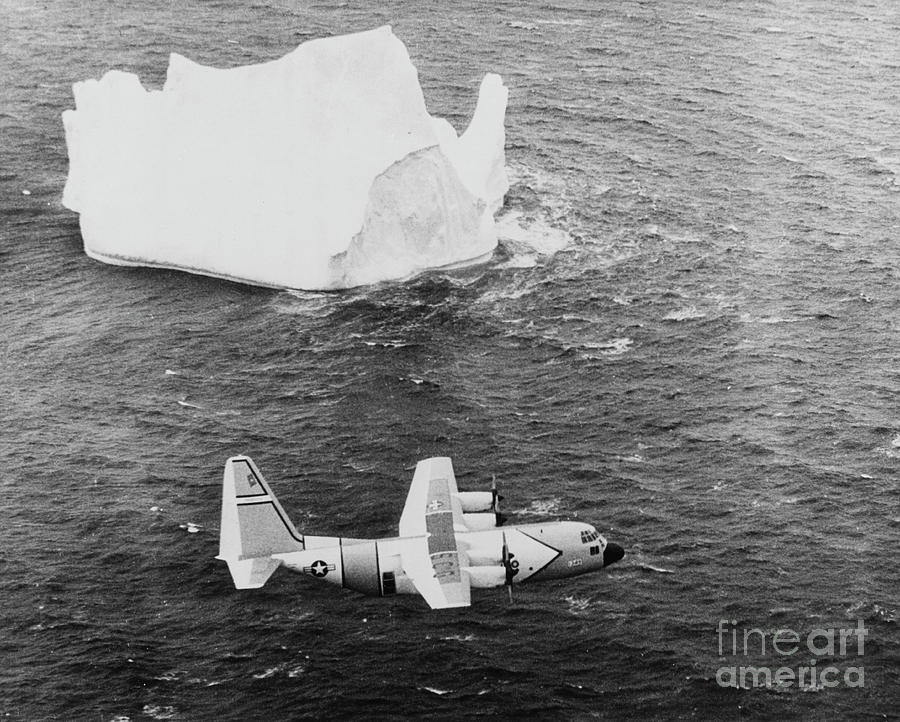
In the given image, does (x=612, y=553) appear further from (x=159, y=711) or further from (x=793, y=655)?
(x=159, y=711)

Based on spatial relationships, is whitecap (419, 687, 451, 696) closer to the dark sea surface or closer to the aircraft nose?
the dark sea surface

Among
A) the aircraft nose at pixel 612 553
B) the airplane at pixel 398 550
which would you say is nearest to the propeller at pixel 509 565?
the airplane at pixel 398 550

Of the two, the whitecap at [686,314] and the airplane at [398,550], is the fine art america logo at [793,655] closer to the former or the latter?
the airplane at [398,550]

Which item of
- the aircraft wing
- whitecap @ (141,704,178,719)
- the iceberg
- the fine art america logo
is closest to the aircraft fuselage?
the aircraft wing

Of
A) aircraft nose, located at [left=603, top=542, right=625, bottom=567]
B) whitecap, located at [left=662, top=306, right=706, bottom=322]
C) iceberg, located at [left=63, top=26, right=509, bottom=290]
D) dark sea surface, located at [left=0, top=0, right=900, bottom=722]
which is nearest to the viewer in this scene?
dark sea surface, located at [left=0, top=0, right=900, bottom=722]

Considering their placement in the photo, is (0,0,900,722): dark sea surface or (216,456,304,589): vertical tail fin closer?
(0,0,900,722): dark sea surface

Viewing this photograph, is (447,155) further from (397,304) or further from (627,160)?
(627,160)
